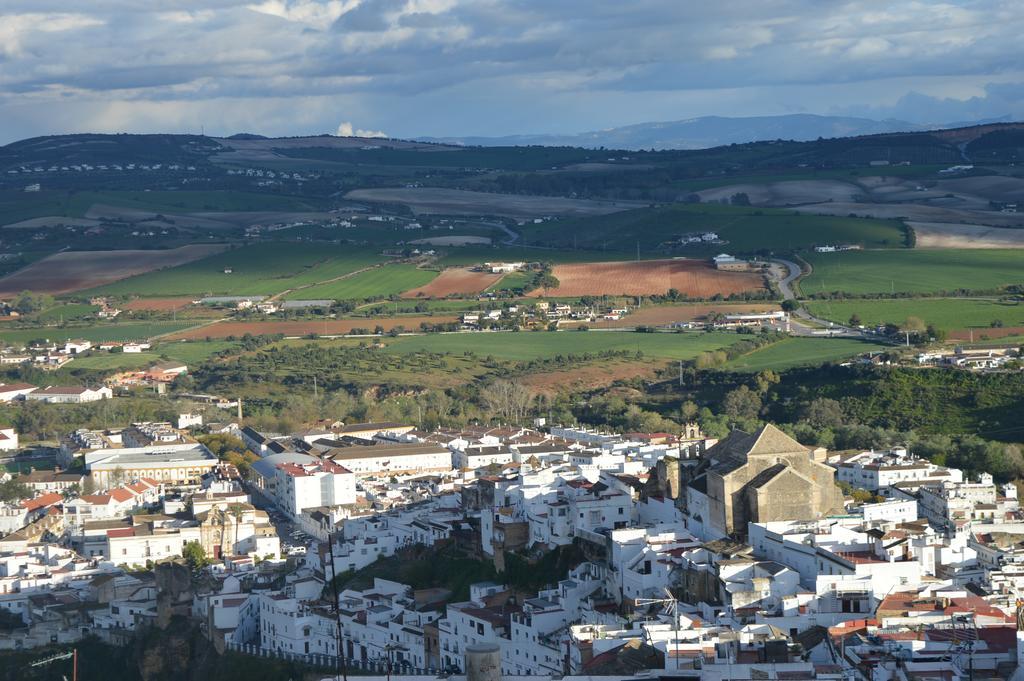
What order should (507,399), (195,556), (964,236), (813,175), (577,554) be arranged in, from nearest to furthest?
(577,554)
(195,556)
(507,399)
(964,236)
(813,175)

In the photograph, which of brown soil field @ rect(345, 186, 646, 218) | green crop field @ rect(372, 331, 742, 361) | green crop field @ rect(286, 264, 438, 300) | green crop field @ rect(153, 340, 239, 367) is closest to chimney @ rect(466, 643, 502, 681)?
green crop field @ rect(372, 331, 742, 361)

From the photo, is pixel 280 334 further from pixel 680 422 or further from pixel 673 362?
pixel 680 422

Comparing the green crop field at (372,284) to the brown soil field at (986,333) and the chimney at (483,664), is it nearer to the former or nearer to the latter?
the brown soil field at (986,333)

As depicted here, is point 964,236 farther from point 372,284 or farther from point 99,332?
point 99,332

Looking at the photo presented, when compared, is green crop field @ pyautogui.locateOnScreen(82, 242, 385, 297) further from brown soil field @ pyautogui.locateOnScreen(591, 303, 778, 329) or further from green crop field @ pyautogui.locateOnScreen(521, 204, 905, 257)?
brown soil field @ pyautogui.locateOnScreen(591, 303, 778, 329)

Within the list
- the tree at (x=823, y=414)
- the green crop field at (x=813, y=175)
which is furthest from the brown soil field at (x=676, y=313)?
the green crop field at (x=813, y=175)

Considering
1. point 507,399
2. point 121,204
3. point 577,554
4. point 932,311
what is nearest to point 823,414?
point 507,399
